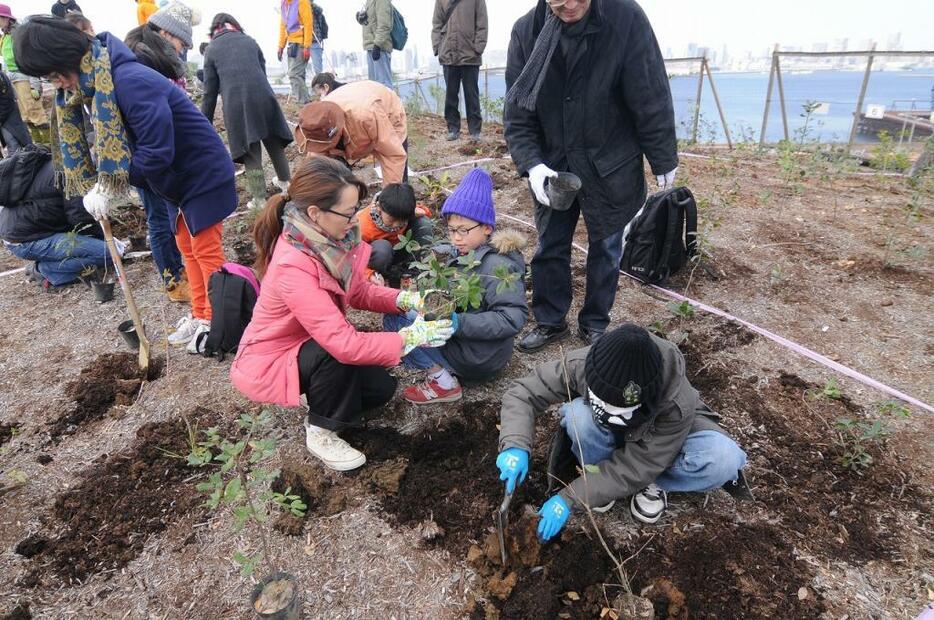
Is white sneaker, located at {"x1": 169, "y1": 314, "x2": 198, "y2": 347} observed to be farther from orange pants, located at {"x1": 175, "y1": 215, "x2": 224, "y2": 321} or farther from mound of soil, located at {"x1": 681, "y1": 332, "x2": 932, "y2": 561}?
mound of soil, located at {"x1": 681, "y1": 332, "x2": 932, "y2": 561}

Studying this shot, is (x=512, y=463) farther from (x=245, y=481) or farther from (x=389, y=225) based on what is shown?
(x=389, y=225)

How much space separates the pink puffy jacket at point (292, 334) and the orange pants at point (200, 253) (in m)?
1.05

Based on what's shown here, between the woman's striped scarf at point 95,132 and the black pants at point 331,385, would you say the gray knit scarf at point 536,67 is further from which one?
the woman's striped scarf at point 95,132

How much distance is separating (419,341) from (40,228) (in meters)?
3.28

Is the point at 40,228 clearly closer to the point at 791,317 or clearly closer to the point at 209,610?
the point at 209,610

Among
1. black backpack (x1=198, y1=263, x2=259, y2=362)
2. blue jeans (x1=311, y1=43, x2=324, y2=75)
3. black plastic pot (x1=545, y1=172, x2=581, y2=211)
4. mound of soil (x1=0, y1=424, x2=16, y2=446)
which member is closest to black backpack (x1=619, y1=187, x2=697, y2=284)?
black plastic pot (x1=545, y1=172, x2=581, y2=211)

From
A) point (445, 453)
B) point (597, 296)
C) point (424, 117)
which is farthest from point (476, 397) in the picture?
point (424, 117)

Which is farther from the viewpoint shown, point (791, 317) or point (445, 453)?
point (791, 317)

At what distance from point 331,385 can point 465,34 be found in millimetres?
Result: 5615

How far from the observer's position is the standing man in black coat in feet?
7.07

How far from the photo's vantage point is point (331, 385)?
2059 millimetres

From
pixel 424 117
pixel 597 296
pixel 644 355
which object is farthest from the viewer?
pixel 424 117

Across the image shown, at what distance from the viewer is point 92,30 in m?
3.33

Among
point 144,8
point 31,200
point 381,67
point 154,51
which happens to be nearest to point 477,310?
point 154,51
